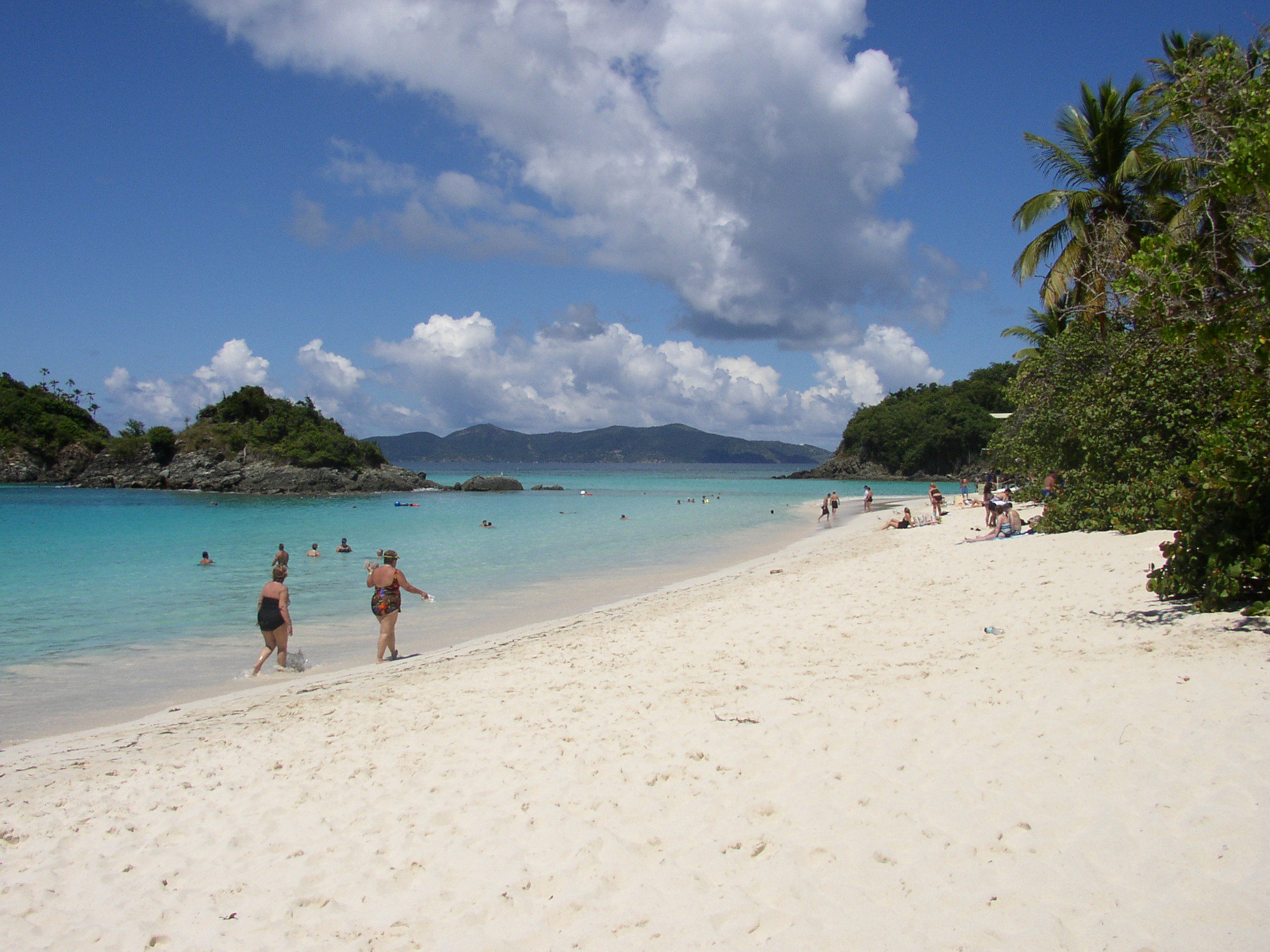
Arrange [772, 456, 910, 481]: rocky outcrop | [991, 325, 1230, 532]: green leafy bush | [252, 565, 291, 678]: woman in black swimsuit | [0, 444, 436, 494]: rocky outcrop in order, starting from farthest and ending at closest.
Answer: [772, 456, 910, 481]: rocky outcrop, [0, 444, 436, 494]: rocky outcrop, [991, 325, 1230, 532]: green leafy bush, [252, 565, 291, 678]: woman in black swimsuit

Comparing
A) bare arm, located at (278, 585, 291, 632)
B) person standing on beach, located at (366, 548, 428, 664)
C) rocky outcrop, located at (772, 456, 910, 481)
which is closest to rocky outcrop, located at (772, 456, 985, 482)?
rocky outcrop, located at (772, 456, 910, 481)

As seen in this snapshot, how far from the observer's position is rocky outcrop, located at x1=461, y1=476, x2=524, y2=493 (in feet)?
223

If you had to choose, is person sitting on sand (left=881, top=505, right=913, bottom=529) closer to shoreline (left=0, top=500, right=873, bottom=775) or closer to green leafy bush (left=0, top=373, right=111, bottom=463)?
shoreline (left=0, top=500, right=873, bottom=775)

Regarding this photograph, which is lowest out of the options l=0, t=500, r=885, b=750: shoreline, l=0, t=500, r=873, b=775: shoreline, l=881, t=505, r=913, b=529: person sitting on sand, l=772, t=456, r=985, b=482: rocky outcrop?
l=0, t=500, r=885, b=750: shoreline

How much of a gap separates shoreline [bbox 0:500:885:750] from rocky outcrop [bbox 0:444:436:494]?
5438cm

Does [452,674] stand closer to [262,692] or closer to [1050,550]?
[262,692]

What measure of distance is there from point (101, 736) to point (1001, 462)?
91.1 ft

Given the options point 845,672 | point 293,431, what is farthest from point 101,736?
point 293,431

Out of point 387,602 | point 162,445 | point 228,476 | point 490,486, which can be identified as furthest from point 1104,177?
point 162,445

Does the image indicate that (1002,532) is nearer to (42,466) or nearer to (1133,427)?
(1133,427)

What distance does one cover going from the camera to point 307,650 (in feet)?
36.8

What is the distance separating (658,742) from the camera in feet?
17.9

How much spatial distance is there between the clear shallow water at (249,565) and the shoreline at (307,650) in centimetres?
7

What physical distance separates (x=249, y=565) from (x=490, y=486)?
1884 inches
